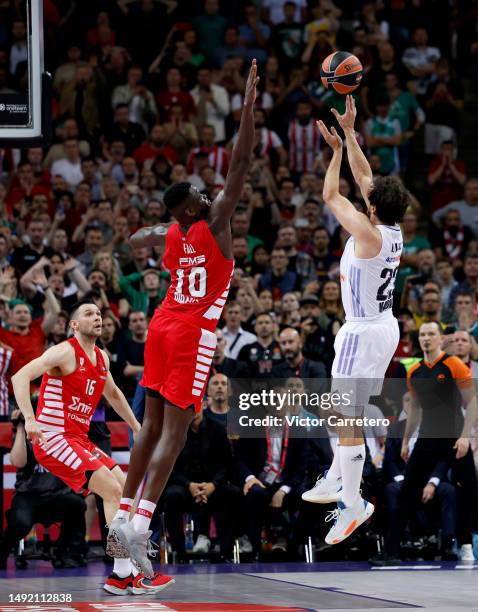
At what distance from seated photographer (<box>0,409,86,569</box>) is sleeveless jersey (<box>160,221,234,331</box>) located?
11.0ft

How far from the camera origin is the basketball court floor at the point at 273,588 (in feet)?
27.8

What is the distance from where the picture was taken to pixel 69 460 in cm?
979

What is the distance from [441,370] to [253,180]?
6.32 metres

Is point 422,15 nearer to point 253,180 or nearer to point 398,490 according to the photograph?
point 253,180

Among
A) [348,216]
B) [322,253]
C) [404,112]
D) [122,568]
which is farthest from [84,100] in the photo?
[348,216]

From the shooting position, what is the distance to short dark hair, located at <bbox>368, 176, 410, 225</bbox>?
27.6 ft

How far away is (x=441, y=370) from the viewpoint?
38.2 feet

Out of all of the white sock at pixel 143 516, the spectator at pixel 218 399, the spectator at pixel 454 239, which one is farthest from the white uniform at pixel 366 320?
the spectator at pixel 454 239

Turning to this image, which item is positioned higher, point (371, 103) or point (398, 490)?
point (371, 103)

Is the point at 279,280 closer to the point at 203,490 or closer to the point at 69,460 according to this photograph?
the point at 203,490

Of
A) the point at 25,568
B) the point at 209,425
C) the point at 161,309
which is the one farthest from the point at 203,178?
the point at 161,309

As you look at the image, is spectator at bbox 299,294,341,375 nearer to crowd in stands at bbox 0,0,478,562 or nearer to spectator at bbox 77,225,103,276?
crowd in stands at bbox 0,0,478,562

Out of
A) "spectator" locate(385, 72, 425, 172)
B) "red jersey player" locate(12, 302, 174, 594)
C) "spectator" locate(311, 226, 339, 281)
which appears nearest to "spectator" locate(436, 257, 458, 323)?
"spectator" locate(311, 226, 339, 281)

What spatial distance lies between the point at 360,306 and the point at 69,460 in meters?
2.80
